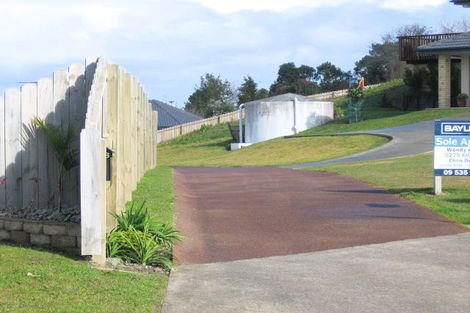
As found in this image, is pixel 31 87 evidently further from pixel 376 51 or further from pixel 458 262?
pixel 376 51

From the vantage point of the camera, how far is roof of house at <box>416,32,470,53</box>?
138 ft

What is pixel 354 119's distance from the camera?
157 feet

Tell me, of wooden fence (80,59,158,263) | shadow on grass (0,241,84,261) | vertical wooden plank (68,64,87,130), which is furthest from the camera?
vertical wooden plank (68,64,87,130)

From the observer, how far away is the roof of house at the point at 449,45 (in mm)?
41969

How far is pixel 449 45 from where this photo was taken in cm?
4278

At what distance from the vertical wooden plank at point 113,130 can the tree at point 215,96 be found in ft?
252

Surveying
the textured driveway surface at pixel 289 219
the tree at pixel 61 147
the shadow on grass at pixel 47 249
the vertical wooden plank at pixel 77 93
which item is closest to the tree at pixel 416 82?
the textured driveway surface at pixel 289 219

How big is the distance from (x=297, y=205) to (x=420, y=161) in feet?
31.9

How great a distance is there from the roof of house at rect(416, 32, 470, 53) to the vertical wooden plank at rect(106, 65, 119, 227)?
33.7 metres

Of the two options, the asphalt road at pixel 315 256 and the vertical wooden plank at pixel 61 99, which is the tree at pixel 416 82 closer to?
the asphalt road at pixel 315 256

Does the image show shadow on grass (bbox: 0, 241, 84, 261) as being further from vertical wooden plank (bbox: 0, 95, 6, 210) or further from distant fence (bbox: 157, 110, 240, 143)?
distant fence (bbox: 157, 110, 240, 143)

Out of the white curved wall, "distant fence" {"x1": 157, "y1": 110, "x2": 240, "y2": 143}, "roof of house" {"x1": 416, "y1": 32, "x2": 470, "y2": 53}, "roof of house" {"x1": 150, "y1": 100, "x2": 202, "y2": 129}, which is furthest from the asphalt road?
"roof of house" {"x1": 150, "y1": 100, "x2": 202, "y2": 129}

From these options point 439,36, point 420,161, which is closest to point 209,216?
point 420,161

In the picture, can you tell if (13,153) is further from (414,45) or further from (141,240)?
(414,45)
